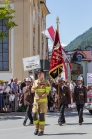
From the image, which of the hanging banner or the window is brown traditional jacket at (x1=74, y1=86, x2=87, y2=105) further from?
the window

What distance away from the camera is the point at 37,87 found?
12250 millimetres

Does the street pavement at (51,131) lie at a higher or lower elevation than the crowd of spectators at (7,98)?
lower

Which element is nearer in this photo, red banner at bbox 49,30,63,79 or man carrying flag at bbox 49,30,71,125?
man carrying flag at bbox 49,30,71,125

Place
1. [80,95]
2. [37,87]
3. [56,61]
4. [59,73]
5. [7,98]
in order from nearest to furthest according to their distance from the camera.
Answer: [37,87], [80,95], [59,73], [56,61], [7,98]

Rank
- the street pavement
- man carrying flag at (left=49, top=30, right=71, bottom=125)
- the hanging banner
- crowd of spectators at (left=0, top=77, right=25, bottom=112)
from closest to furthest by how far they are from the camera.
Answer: the street pavement
man carrying flag at (left=49, top=30, right=71, bottom=125)
crowd of spectators at (left=0, top=77, right=25, bottom=112)
the hanging banner

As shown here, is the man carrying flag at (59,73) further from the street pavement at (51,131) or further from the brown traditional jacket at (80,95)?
the street pavement at (51,131)

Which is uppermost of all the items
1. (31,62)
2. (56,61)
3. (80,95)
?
(31,62)

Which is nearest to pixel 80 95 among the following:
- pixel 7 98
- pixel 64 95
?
pixel 64 95

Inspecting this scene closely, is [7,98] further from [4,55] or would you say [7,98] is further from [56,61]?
[4,55]

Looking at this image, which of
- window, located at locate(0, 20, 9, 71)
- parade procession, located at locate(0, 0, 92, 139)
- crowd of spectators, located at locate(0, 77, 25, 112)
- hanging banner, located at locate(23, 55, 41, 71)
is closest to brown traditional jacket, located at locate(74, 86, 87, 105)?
parade procession, located at locate(0, 0, 92, 139)

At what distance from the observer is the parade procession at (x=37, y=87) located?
12281 millimetres

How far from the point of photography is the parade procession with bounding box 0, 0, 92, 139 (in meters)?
12.3

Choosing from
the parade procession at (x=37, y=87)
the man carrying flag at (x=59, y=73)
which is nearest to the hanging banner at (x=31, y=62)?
the parade procession at (x=37, y=87)

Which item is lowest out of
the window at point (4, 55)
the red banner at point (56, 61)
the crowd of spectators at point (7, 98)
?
the crowd of spectators at point (7, 98)
